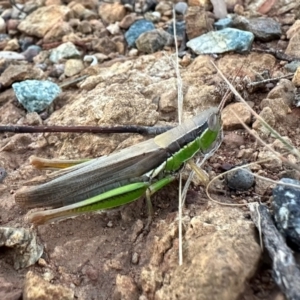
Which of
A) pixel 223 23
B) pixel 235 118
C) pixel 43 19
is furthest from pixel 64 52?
pixel 235 118

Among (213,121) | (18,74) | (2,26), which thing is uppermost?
(213,121)

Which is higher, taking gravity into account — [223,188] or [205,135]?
[205,135]

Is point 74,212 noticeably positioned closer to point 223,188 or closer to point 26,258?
point 26,258

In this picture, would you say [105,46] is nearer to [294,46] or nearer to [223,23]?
[223,23]

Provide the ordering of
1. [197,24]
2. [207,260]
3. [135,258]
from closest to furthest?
1. [207,260]
2. [135,258]
3. [197,24]

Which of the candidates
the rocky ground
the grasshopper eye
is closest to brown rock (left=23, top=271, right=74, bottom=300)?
the rocky ground

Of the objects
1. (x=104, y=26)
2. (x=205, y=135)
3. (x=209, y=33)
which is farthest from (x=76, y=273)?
(x=104, y=26)

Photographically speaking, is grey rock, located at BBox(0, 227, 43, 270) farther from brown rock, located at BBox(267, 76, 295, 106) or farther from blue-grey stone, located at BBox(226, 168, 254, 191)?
brown rock, located at BBox(267, 76, 295, 106)
